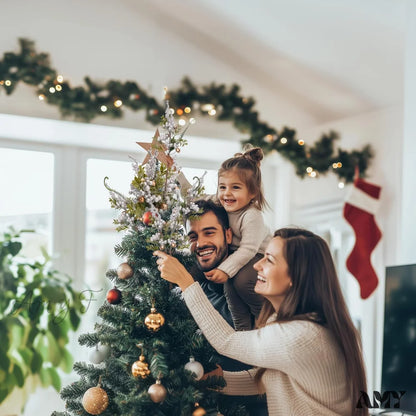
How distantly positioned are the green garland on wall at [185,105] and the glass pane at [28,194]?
18.6 inches

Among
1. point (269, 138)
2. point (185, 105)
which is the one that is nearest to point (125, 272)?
point (185, 105)

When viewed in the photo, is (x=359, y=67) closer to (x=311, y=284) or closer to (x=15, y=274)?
(x=311, y=284)

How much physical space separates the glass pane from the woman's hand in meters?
1.82

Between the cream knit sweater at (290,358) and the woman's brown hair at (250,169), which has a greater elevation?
the woman's brown hair at (250,169)

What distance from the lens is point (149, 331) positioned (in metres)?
1.88

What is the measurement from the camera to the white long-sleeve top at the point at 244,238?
216 cm

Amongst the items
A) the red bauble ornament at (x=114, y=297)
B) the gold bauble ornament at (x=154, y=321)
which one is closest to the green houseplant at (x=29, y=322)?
the red bauble ornament at (x=114, y=297)

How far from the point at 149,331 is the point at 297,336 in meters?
0.45

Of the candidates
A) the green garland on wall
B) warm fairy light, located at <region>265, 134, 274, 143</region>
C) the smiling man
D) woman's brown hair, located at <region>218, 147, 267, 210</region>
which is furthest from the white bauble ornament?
warm fairy light, located at <region>265, 134, 274, 143</region>

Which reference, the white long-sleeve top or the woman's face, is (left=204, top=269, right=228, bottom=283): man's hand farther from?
the woman's face

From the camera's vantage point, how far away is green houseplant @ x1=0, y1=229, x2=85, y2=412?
10.4 ft

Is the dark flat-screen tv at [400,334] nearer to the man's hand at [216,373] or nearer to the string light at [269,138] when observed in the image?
the man's hand at [216,373]

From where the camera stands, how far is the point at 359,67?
136 inches

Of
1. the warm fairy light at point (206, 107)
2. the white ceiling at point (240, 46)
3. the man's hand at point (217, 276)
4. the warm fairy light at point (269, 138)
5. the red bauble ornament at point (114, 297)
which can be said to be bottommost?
the red bauble ornament at point (114, 297)
